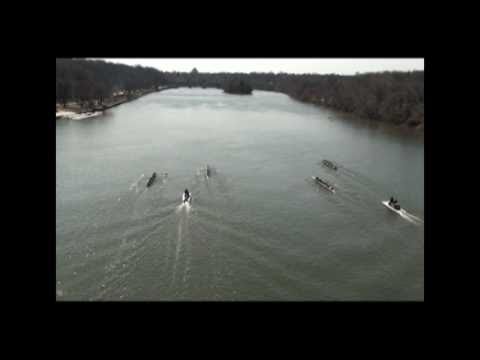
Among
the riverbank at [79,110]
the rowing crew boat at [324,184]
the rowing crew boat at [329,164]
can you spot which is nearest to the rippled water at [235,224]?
the rowing crew boat at [324,184]

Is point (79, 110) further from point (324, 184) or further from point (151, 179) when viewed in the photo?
point (324, 184)

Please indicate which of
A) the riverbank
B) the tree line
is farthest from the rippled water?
the tree line

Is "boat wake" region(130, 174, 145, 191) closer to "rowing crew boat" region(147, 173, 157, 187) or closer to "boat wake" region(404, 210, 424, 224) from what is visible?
"rowing crew boat" region(147, 173, 157, 187)

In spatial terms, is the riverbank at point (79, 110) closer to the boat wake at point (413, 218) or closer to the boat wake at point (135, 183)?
the boat wake at point (135, 183)

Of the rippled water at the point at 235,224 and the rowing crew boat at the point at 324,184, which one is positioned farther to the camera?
the rowing crew boat at the point at 324,184

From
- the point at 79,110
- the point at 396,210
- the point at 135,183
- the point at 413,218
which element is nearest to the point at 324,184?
the point at 396,210

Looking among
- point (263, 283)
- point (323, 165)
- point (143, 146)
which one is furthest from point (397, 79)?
point (263, 283)
